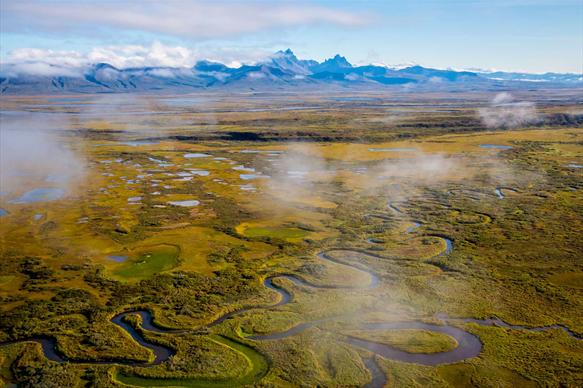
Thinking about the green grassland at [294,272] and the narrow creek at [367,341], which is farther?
the narrow creek at [367,341]

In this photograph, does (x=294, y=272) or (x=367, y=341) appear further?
(x=294, y=272)

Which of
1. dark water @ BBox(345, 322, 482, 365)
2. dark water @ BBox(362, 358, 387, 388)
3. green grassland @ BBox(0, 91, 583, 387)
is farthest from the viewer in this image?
dark water @ BBox(345, 322, 482, 365)

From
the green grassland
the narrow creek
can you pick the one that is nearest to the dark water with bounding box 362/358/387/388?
the narrow creek

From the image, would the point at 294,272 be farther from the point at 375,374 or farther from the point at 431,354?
the point at 375,374

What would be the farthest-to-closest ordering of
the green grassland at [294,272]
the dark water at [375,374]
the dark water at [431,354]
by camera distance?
the dark water at [431,354] < the green grassland at [294,272] < the dark water at [375,374]

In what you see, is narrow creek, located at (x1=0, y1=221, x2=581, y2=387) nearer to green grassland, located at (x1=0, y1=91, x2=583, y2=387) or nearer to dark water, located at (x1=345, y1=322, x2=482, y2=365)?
dark water, located at (x1=345, y1=322, x2=482, y2=365)

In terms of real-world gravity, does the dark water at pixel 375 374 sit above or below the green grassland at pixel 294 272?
below

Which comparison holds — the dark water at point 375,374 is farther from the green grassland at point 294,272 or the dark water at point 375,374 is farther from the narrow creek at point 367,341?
the green grassland at point 294,272

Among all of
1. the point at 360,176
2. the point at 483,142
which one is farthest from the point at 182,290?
the point at 483,142

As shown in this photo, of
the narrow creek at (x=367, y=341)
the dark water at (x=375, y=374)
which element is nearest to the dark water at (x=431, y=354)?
the narrow creek at (x=367, y=341)

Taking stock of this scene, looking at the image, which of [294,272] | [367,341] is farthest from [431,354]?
[294,272]
